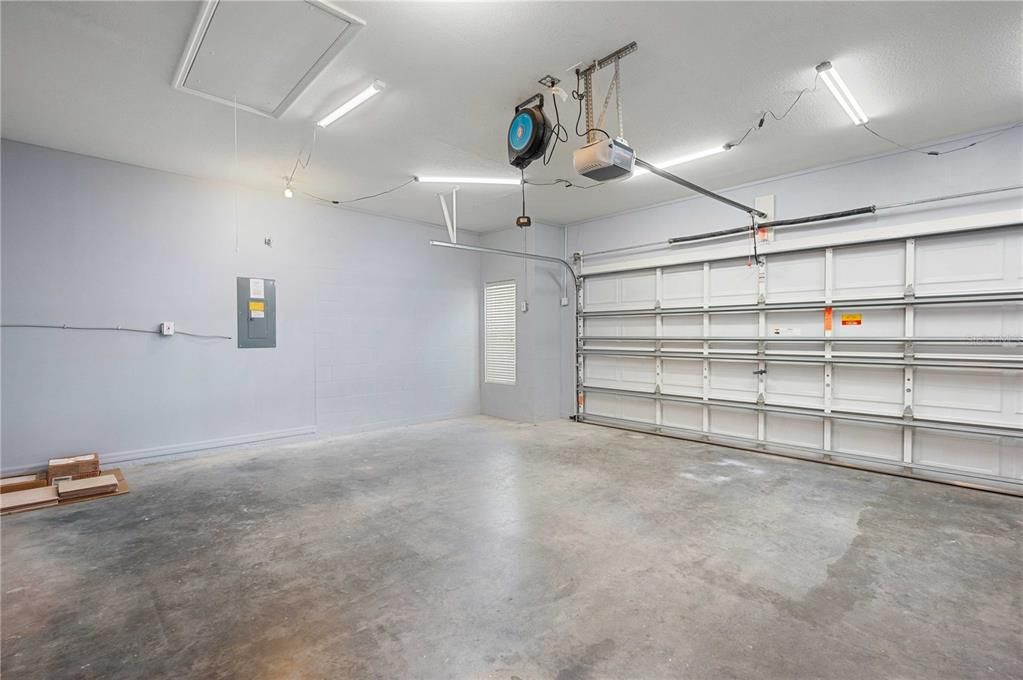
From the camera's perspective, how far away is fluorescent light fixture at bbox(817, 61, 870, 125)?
3.07 metres

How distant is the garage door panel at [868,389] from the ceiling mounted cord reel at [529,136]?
4.01 meters

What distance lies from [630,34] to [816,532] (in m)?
3.44

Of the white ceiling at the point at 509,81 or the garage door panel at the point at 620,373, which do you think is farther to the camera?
the garage door panel at the point at 620,373

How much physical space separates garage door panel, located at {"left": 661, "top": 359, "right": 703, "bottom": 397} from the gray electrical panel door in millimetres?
5115

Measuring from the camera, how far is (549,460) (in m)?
4.91

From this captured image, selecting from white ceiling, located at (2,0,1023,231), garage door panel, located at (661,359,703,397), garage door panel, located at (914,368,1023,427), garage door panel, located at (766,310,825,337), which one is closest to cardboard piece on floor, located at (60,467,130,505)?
white ceiling, located at (2,0,1023,231)

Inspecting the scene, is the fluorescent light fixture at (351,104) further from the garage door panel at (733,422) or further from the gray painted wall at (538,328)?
the garage door panel at (733,422)

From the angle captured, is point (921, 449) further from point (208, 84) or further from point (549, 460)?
point (208, 84)

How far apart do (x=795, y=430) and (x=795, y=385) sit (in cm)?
52

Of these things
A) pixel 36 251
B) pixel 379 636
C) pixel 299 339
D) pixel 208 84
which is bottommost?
pixel 379 636

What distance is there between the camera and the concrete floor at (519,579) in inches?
75.1

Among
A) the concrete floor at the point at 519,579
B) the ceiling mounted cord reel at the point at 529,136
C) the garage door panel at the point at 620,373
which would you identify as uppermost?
the ceiling mounted cord reel at the point at 529,136

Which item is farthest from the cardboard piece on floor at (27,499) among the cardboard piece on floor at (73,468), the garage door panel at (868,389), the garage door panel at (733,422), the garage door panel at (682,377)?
the garage door panel at (868,389)

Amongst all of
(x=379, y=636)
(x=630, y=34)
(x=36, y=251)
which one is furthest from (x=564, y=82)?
(x=36, y=251)
